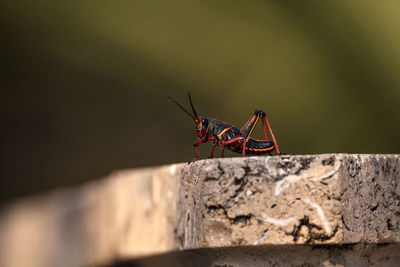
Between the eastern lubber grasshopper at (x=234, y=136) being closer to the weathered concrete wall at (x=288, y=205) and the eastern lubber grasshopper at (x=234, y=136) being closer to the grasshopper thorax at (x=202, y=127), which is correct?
the grasshopper thorax at (x=202, y=127)

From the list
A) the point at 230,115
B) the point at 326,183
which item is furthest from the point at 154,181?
the point at 230,115

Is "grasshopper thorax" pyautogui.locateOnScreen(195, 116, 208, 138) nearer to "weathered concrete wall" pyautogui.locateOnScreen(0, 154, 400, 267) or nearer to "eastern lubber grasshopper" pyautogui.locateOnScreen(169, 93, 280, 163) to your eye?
"eastern lubber grasshopper" pyautogui.locateOnScreen(169, 93, 280, 163)

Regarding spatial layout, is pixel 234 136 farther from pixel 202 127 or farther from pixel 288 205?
pixel 288 205

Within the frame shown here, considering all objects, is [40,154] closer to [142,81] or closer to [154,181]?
[142,81]

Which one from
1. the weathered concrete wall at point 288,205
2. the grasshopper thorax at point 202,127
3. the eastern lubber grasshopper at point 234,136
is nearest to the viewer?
the weathered concrete wall at point 288,205

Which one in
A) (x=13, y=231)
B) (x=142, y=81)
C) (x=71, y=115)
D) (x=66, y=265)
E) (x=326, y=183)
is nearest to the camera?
(x=326, y=183)

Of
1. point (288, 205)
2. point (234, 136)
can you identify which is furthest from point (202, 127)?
point (288, 205)

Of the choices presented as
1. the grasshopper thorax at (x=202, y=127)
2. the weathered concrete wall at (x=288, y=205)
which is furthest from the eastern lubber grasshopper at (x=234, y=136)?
the weathered concrete wall at (x=288, y=205)

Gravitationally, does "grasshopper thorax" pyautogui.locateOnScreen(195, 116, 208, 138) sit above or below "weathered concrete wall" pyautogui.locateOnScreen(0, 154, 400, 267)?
above

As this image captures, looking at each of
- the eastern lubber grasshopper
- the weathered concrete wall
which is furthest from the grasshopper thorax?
the weathered concrete wall
